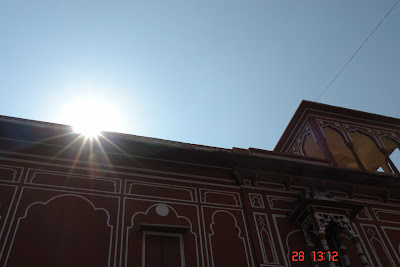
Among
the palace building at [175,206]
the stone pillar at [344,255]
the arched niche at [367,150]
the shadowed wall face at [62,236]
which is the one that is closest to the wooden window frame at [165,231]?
the palace building at [175,206]

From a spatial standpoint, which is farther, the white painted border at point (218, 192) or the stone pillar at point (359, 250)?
the white painted border at point (218, 192)

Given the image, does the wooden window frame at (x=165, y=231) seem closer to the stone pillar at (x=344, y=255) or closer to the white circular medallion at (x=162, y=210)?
the white circular medallion at (x=162, y=210)

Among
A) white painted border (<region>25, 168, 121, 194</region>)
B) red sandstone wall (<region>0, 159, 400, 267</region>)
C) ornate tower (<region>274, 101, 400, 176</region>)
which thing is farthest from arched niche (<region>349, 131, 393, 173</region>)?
white painted border (<region>25, 168, 121, 194</region>)

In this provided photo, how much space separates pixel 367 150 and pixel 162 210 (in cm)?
985

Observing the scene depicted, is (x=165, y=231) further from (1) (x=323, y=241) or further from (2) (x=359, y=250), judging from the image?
(2) (x=359, y=250)

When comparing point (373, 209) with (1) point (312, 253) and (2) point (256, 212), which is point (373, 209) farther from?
(2) point (256, 212)

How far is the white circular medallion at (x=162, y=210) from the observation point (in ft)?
27.8

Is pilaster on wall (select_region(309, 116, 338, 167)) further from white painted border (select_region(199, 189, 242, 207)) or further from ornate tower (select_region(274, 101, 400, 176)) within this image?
white painted border (select_region(199, 189, 242, 207))

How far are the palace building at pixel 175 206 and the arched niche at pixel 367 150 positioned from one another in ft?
11.7

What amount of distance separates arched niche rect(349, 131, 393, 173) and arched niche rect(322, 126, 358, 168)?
361 mm

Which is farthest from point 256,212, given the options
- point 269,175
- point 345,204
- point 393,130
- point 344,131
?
point 393,130

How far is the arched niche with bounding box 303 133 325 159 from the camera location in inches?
550
